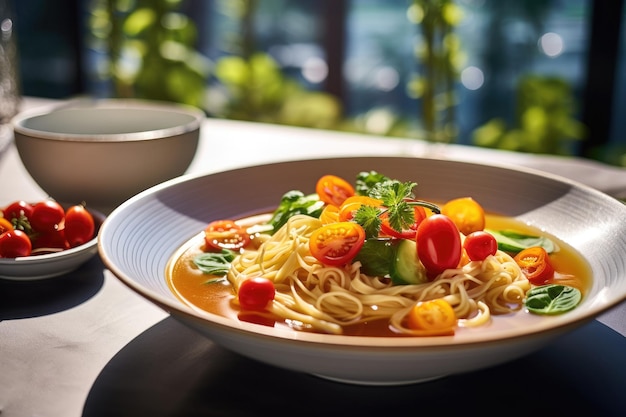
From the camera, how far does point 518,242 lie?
1592 millimetres

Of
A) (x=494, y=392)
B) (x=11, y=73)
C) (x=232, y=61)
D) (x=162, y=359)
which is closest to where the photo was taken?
(x=494, y=392)

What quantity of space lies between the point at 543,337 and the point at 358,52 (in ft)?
16.4

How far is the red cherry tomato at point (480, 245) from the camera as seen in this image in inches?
54.2

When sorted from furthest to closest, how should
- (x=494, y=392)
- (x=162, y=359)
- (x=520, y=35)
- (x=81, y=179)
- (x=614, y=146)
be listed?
(x=520, y=35), (x=614, y=146), (x=81, y=179), (x=162, y=359), (x=494, y=392)

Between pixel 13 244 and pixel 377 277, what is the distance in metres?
0.75

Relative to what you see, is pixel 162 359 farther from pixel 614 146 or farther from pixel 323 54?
pixel 323 54

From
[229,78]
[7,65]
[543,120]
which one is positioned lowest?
[543,120]

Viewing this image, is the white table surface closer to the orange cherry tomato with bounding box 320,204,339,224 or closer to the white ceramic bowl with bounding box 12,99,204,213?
the white ceramic bowl with bounding box 12,99,204,213

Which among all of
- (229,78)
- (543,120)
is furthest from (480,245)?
(229,78)

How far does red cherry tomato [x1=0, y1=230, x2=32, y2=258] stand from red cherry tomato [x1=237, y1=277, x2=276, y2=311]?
531mm

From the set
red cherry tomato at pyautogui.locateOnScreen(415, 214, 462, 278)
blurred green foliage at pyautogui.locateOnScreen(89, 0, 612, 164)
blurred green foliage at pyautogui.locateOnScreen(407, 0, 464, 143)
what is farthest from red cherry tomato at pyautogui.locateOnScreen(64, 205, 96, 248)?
blurred green foliage at pyautogui.locateOnScreen(89, 0, 612, 164)

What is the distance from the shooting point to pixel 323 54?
232 inches

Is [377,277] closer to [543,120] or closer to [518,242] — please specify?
[518,242]

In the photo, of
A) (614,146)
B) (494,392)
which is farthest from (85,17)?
(494,392)
